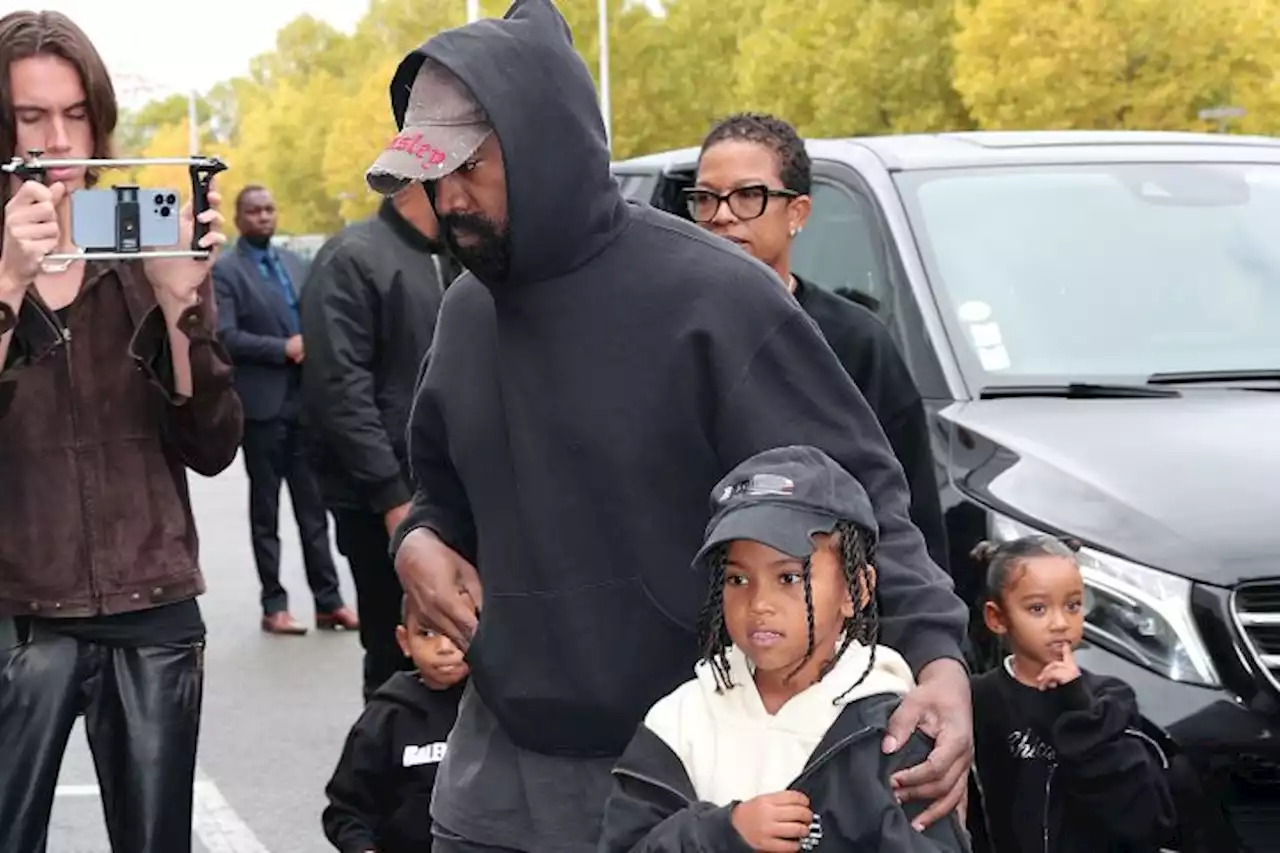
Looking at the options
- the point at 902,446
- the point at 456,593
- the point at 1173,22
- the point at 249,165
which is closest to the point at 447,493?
the point at 456,593

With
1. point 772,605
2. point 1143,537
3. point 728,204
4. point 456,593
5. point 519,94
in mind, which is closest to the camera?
point 772,605

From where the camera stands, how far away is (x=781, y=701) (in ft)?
8.54

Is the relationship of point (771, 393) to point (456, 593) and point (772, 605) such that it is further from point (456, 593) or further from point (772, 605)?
point (456, 593)

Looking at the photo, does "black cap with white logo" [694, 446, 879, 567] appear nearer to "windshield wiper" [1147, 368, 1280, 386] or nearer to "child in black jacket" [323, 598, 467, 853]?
"child in black jacket" [323, 598, 467, 853]

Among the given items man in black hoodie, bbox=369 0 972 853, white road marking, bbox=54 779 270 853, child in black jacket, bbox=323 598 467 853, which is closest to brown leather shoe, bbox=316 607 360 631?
white road marking, bbox=54 779 270 853

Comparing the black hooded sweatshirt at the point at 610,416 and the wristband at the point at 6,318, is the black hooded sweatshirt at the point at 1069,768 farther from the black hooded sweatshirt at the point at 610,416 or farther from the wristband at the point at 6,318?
the wristband at the point at 6,318

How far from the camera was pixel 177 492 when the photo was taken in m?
3.84

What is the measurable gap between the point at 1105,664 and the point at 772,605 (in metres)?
1.72

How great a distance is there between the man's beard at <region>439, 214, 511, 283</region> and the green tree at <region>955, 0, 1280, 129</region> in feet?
97.3

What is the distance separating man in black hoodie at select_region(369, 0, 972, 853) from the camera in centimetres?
278

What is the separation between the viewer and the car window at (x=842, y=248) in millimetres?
5254

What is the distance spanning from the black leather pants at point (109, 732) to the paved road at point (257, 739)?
2255mm

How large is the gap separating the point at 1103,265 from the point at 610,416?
2.74m

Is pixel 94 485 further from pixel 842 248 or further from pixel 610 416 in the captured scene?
pixel 842 248
